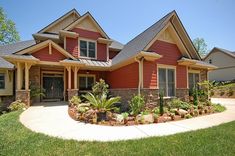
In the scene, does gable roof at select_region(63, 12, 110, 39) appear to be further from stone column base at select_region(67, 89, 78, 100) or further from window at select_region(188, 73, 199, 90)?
window at select_region(188, 73, 199, 90)

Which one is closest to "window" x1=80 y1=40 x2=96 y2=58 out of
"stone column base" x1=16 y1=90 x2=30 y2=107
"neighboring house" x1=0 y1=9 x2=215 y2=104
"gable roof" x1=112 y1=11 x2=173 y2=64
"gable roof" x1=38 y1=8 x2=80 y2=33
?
"neighboring house" x1=0 y1=9 x2=215 y2=104

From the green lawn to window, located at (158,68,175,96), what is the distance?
19.4 ft

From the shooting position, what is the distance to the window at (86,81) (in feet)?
48.1

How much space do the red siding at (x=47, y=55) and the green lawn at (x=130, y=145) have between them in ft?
23.1

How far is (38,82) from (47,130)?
27.2 feet

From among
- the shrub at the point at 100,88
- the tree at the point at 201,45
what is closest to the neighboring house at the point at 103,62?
the shrub at the point at 100,88

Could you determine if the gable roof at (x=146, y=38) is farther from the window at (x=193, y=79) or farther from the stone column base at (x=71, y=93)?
the window at (x=193, y=79)

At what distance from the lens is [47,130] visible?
5.78 metres

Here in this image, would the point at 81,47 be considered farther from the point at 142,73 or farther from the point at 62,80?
the point at 142,73

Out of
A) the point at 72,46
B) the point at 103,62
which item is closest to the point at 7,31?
the point at 72,46

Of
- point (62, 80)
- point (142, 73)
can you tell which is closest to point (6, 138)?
point (142, 73)

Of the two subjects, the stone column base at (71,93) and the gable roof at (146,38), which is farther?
the stone column base at (71,93)

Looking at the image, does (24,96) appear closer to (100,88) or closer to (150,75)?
(100,88)

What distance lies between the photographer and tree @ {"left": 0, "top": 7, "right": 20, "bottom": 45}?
2278cm
